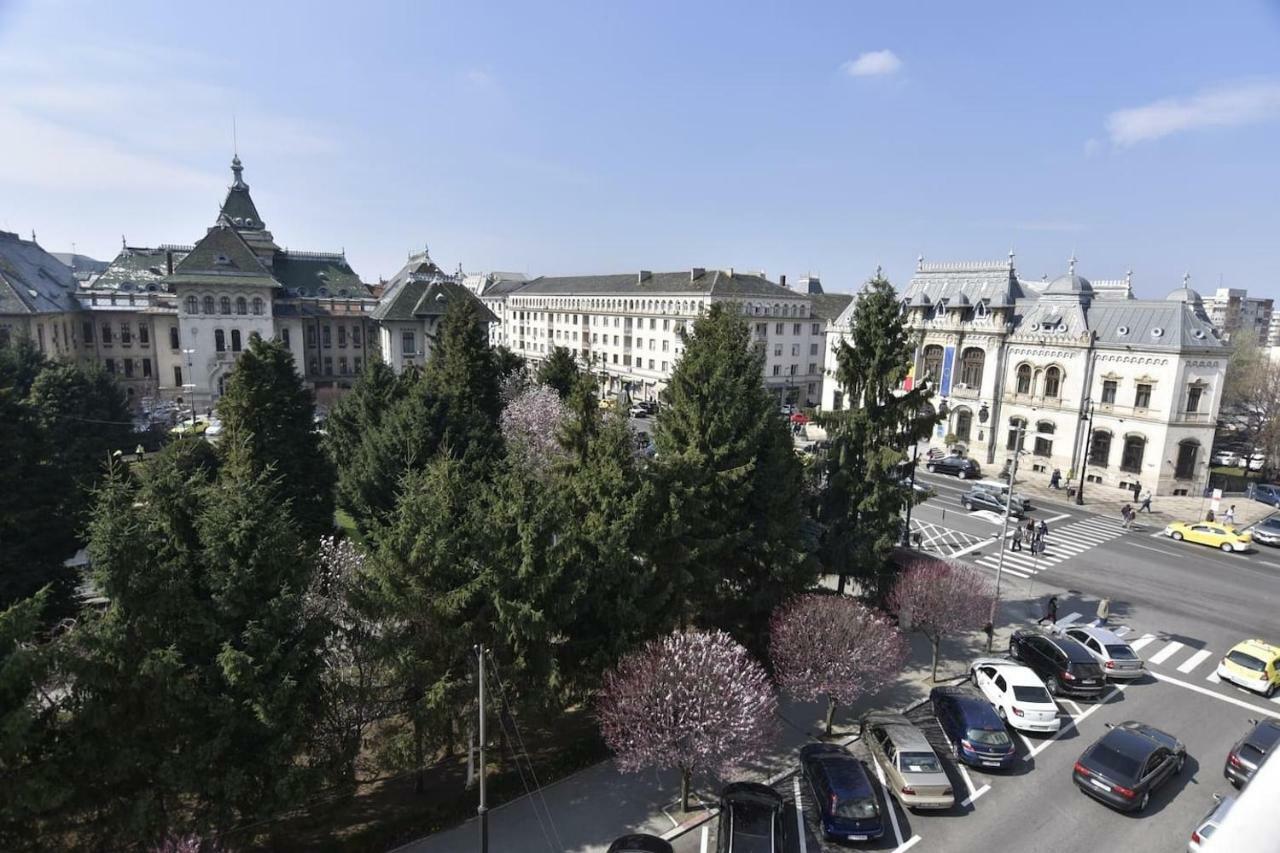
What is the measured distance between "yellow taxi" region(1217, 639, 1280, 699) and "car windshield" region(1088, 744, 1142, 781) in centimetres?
919

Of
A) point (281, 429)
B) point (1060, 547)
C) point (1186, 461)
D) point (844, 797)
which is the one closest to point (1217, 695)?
point (1060, 547)

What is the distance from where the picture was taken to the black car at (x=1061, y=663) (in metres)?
22.4

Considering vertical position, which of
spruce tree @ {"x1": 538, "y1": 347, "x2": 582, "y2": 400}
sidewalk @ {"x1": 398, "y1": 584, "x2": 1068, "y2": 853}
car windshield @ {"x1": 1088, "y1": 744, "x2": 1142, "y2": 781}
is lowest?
sidewalk @ {"x1": 398, "y1": 584, "x2": 1068, "y2": 853}

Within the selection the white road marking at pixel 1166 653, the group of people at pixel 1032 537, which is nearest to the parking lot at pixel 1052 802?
the white road marking at pixel 1166 653

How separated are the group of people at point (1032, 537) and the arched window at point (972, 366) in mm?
20252

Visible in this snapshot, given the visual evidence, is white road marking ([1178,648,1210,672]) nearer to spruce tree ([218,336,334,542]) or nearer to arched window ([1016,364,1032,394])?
arched window ([1016,364,1032,394])

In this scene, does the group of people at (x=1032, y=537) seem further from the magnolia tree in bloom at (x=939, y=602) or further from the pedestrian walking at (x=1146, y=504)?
the magnolia tree in bloom at (x=939, y=602)

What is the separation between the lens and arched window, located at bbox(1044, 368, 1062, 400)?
170ft

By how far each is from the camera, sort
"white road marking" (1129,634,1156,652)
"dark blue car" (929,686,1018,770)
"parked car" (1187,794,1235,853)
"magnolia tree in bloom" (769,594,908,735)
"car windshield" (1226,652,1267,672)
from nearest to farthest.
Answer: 1. "parked car" (1187,794,1235,853)
2. "dark blue car" (929,686,1018,770)
3. "magnolia tree in bloom" (769,594,908,735)
4. "car windshield" (1226,652,1267,672)
5. "white road marking" (1129,634,1156,652)

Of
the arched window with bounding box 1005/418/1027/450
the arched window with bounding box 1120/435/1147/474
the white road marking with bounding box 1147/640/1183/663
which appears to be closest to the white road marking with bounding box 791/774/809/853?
the white road marking with bounding box 1147/640/1183/663

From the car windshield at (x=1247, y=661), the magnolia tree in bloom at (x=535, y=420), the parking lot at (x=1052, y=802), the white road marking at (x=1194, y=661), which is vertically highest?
the magnolia tree in bloom at (x=535, y=420)

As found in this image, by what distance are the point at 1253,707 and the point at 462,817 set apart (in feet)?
79.6

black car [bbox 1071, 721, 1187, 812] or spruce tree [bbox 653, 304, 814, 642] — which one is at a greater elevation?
spruce tree [bbox 653, 304, 814, 642]

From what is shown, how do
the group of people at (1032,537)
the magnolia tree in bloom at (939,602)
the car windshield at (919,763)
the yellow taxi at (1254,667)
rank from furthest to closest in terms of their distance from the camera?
the group of people at (1032,537) → the magnolia tree in bloom at (939,602) → the yellow taxi at (1254,667) → the car windshield at (919,763)
